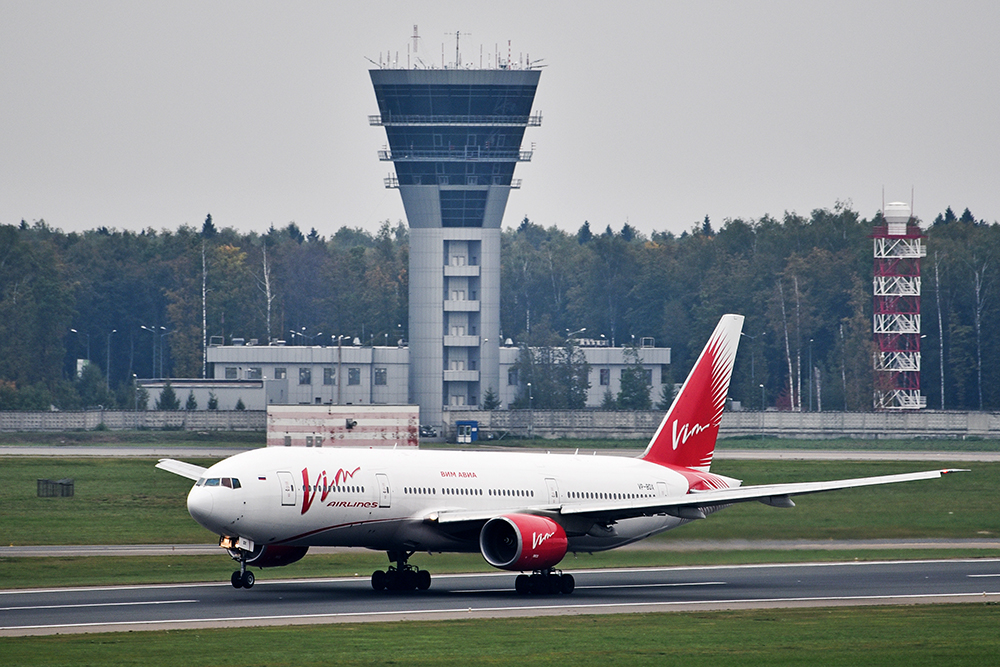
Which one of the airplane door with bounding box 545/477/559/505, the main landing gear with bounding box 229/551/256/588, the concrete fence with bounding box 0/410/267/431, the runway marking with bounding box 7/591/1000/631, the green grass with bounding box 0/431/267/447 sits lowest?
the runway marking with bounding box 7/591/1000/631

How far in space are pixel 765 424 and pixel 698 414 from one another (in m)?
95.4

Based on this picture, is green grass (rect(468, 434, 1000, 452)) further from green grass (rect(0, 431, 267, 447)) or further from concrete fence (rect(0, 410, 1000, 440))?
green grass (rect(0, 431, 267, 447))

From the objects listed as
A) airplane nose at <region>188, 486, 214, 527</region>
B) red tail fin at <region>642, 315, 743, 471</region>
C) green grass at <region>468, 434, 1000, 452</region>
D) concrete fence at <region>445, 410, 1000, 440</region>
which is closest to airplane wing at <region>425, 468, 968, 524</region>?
airplane nose at <region>188, 486, 214, 527</region>

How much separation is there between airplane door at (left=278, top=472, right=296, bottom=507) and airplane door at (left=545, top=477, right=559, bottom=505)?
30.7 ft

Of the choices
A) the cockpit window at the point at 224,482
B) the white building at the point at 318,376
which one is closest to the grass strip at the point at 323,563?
the cockpit window at the point at 224,482

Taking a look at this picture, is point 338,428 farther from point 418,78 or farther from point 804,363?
point 804,363

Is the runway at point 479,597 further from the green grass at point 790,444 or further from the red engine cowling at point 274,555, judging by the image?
the green grass at point 790,444

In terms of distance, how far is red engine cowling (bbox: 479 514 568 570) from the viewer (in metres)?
42.9

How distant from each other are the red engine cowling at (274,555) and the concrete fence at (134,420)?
98.8 metres

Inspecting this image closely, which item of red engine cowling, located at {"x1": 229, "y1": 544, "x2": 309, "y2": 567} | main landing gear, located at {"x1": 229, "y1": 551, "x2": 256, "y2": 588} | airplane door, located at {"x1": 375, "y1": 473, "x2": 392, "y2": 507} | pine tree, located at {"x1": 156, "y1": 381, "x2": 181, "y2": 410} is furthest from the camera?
pine tree, located at {"x1": 156, "y1": 381, "x2": 181, "y2": 410}

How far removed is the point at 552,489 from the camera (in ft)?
157

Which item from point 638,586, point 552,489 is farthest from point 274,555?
point 638,586

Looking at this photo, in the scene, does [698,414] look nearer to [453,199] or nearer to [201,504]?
[201,504]

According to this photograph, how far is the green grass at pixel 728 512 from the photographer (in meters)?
62.1
